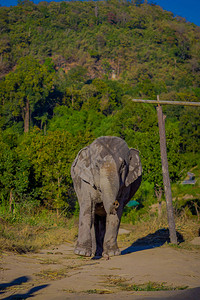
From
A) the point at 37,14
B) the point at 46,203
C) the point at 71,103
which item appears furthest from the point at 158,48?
the point at 46,203

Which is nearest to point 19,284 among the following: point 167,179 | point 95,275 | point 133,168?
point 95,275

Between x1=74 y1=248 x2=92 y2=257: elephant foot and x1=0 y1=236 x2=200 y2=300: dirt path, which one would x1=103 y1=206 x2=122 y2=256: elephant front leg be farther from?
x1=74 y1=248 x2=92 y2=257: elephant foot

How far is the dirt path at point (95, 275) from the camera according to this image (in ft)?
15.2

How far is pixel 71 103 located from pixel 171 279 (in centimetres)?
6411

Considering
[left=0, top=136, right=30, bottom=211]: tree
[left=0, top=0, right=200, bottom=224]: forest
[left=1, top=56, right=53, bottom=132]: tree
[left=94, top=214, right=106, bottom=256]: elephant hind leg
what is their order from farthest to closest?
[left=1, top=56, right=53, bottom=132]: tree < [left=0, top=0, right=200, bottom=224]: forest < [left=0, top=136, right=30, bottom=211]: tree < [left=94, top=214, right=106, bottom=256]: elephant hind leg

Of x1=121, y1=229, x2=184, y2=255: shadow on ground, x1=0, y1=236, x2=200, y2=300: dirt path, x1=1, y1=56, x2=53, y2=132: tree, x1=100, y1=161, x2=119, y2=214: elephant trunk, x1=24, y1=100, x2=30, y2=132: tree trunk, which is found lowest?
x1=121, y1=229, x2=184, y2=255: shadow on ground

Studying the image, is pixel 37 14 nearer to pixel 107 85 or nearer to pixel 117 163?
pixel 107 85

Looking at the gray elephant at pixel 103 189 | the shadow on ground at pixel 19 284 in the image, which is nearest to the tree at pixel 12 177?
the gray elephant at pixel 103 189

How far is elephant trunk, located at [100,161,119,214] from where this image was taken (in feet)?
24.1

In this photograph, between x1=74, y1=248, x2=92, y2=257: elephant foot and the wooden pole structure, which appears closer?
x1=74, y1=248, x2=92, y2=257: elephant foot

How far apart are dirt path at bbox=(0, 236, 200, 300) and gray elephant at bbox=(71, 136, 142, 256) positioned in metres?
0.40

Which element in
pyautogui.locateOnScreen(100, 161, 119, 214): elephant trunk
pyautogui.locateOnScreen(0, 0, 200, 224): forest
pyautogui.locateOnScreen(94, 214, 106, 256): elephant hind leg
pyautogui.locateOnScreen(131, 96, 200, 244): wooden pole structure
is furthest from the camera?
pyautogui.locateOnScreen(0, 0, 200, 224): forest

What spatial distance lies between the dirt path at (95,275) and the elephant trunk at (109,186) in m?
0.93

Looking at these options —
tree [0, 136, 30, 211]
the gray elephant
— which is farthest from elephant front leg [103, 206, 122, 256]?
tree [0, 136, 30, 211]
